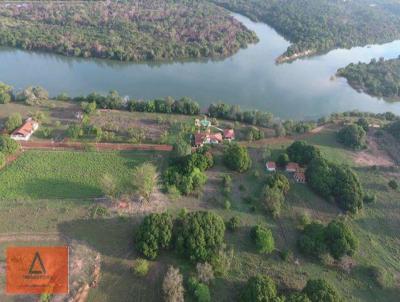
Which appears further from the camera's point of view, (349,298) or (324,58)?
(324,58)

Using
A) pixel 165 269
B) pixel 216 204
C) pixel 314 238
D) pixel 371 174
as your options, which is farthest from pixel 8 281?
pixel 371 174

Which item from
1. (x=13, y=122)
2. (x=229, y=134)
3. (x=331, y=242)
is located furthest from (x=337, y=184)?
(x=13, y=122)

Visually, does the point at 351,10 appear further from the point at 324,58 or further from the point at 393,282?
the point at 393,282

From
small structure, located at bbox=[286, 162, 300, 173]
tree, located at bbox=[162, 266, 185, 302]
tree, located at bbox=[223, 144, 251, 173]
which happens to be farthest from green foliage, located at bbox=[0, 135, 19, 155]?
small structure, located at bbox=[286, 162, 300, 173]

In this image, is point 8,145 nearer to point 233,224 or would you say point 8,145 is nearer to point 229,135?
point 229,135

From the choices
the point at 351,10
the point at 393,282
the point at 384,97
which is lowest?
the point at 393,282

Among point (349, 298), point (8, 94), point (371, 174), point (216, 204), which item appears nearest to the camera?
point (349, 298)

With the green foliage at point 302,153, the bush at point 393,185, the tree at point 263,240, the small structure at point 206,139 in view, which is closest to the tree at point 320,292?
the tree at point 263,240

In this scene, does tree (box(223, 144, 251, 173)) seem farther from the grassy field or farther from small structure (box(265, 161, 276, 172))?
small structure (box(265, 161, 276, 172))
